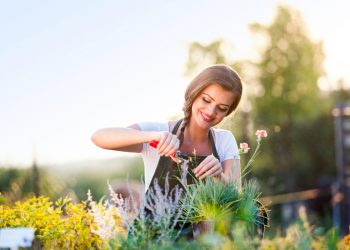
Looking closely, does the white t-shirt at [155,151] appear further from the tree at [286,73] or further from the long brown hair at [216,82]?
the tree at [286,73]

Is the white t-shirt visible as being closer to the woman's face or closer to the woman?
the woman

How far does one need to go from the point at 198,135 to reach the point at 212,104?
0.32 metres

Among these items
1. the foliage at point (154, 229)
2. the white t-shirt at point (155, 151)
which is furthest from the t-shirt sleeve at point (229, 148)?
the foliage at point (154, 229)

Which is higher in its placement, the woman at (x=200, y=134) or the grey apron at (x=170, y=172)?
the woman at (x=200, y=134)

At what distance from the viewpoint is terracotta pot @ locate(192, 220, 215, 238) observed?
3.11 m

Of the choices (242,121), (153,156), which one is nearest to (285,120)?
(242,121)

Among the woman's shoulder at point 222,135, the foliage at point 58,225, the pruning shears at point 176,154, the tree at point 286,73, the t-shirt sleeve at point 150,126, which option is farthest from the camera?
the tree at point 286,73

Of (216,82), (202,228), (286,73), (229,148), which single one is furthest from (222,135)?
(286,73)

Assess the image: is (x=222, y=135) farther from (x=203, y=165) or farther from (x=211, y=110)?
(x=203, y=165)

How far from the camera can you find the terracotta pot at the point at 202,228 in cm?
311

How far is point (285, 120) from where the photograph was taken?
1579cm

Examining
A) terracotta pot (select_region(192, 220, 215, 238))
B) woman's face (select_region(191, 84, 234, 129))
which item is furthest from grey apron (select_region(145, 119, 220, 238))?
terracotta pot (select_region(192, 220, 215, 238))

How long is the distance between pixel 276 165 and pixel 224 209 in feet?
43.2

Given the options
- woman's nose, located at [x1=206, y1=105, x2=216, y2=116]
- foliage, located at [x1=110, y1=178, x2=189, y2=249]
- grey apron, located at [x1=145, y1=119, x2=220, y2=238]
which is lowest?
foliage, located at [x1=110, y1=178, x2=189, y2=249]
